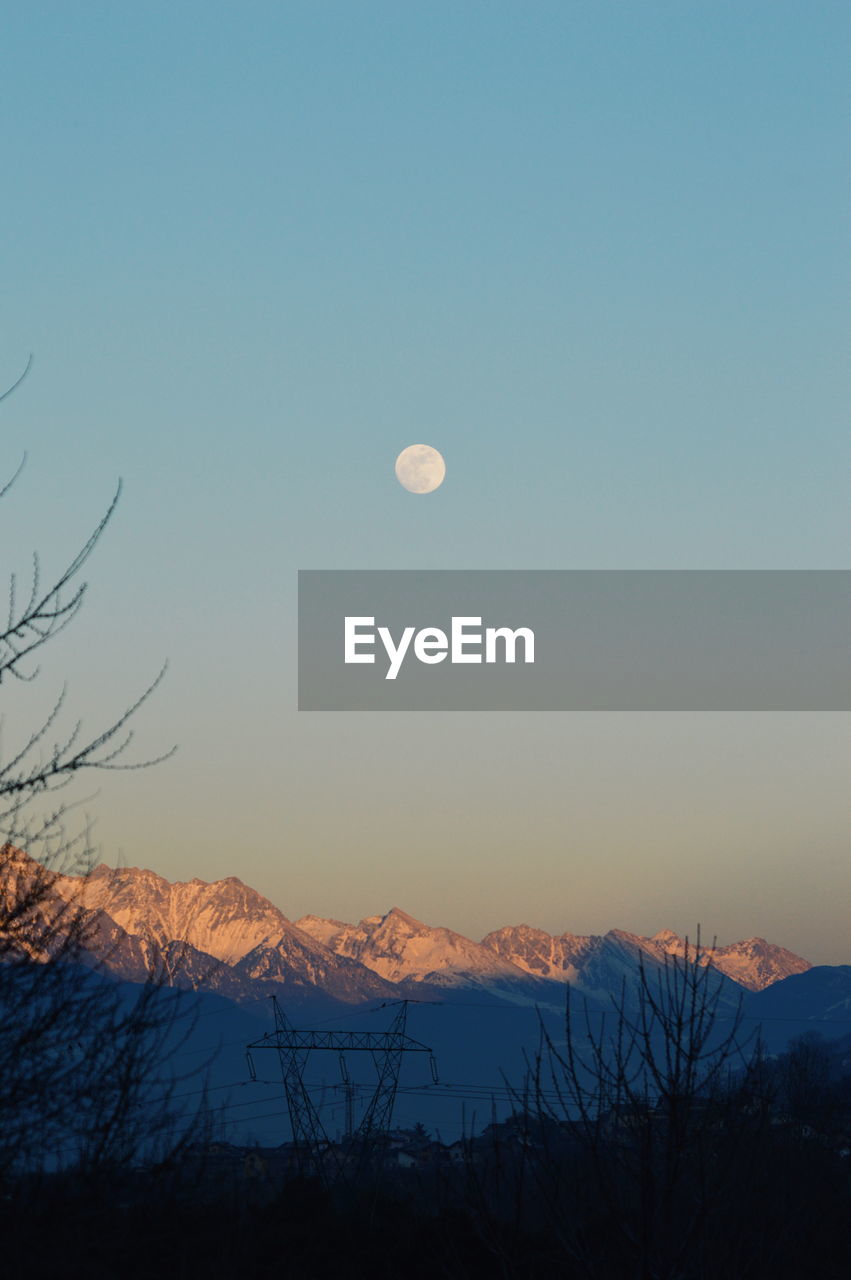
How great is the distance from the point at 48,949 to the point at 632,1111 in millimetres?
8124

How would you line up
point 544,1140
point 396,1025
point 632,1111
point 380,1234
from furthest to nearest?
point 396,1025, point 380,1234, point 632,1111, point 544,1140

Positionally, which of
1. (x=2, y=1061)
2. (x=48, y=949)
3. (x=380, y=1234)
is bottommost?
(x=380, y=1234)

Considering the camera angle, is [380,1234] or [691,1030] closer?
[691,1030]

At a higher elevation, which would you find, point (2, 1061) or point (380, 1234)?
point (2, 1061)

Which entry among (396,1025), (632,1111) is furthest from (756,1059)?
(396,1025)

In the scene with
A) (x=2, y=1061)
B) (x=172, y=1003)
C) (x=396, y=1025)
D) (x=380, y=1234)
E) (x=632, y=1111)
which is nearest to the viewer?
(x=2, y=1061)

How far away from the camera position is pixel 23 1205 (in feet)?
37.6

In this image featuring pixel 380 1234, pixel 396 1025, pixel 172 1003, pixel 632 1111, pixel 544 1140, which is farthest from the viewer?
pixel 396 1025

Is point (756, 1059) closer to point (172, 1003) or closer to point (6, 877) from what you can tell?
point (172, 1003)

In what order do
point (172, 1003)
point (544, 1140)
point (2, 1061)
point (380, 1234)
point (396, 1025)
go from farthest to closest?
1. point (396, 1025)
2. point (380, 1234)
3. point (544, 1140)
4. point (172, 1003)
5. point (2, 1061)

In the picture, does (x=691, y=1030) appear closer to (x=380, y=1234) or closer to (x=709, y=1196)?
(x=709, y=1196)

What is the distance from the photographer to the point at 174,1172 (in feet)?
42.4

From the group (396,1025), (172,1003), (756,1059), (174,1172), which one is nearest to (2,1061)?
(172,1003)

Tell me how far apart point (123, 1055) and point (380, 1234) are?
37.9m
